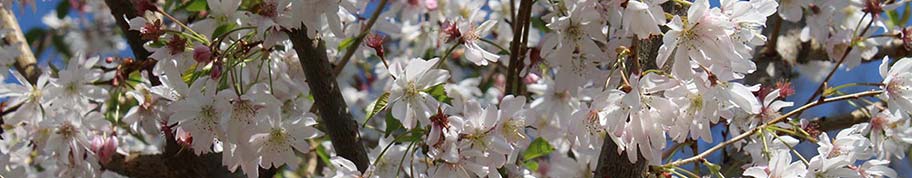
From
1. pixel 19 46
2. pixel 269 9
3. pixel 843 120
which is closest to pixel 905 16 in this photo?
pixel 843 120

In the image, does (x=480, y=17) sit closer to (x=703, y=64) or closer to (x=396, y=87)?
(x=396, y=87)

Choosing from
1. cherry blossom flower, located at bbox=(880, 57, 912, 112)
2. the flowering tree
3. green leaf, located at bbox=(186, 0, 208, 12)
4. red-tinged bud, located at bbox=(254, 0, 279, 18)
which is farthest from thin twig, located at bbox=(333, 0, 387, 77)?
cherry blossom flower, located at bbox=(880, 57, 912, 112)

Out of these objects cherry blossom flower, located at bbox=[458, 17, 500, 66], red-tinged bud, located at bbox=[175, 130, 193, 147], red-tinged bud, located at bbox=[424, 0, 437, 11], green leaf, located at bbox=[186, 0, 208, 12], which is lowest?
red-tinged bud, located at bbox=[424, 0, 437, 11]

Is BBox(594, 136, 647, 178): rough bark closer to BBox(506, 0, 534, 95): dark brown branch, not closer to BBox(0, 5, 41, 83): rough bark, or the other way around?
BBox(506, 0, 534, 95): dark brown branch

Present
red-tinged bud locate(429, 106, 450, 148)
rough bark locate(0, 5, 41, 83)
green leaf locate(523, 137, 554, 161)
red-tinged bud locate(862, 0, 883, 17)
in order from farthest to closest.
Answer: rough bark locate(0, 5, 41, 83) → red-tinged bud locate(862, 0, 883, 17) → green leaf locate(523, 137, 554, 161) → red-tinged bud locate(429, 106, 450, 148)

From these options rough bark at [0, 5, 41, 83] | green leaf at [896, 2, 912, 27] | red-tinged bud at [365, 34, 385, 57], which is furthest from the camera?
green leaf at [896, 2, 912, 27]

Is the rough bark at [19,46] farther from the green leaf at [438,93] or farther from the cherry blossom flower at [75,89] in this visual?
the green leaf at [438,93]
